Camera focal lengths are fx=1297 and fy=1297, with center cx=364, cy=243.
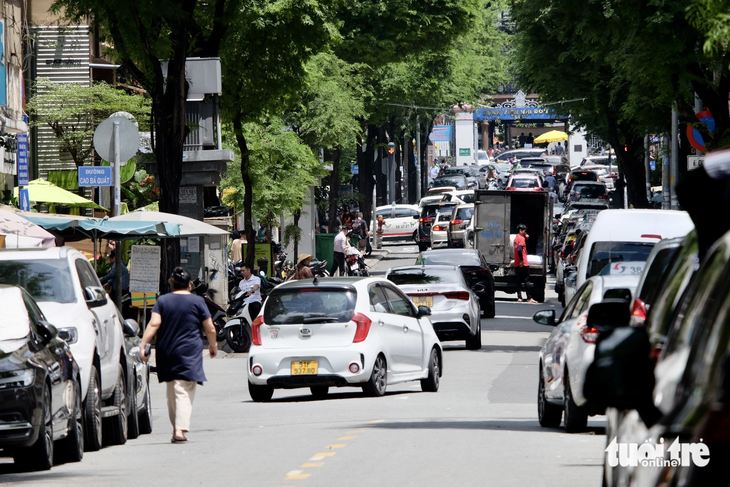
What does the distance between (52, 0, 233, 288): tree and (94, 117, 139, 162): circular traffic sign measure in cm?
364

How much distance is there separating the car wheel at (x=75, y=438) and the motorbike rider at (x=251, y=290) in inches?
482

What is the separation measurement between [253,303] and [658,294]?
1763 cm

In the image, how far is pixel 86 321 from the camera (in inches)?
460

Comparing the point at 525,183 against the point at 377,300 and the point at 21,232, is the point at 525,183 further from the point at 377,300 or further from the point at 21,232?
the point at 377,300

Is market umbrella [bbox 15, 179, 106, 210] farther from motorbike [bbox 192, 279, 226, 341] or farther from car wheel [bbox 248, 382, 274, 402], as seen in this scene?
car wheel [bbox 248, 382, 274, 402]

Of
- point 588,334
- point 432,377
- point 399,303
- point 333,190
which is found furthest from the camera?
point 333,190

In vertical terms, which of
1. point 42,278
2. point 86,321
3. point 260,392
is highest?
point 42,278

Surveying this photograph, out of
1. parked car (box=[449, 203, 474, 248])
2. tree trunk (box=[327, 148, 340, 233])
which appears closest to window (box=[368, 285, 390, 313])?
parked car (box=[449, 203, 474, 248])

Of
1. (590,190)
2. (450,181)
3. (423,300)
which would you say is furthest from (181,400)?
(450,181)

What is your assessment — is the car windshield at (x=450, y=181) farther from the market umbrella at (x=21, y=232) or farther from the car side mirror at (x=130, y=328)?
the car side mirror at (x=130, y=328)

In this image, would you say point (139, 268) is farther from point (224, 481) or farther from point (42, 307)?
point (224, 481)

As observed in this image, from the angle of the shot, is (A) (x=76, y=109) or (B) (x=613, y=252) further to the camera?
(A) (x=76, y=109)

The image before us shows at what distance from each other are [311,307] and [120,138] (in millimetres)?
4412

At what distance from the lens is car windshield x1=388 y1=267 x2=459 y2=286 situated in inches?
914
